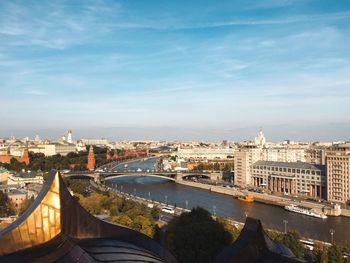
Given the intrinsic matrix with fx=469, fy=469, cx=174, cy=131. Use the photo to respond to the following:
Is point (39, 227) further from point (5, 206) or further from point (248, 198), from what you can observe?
point (248, 198)

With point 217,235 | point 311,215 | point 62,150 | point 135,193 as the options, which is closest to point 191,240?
point 217,235

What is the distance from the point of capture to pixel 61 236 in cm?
434

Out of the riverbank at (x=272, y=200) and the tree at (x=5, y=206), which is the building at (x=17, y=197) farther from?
the riverbank at (x=272, y=200)

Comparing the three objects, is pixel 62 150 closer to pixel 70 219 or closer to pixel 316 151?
pixel 316 151

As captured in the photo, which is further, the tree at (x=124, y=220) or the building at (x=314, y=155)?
the building at (x=314, y=155)

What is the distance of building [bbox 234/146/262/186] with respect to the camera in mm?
27269

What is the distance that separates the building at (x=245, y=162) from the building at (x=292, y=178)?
460 mm

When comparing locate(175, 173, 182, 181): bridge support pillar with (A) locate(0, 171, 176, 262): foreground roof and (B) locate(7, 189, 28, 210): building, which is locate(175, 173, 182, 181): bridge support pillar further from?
(A) locate(0, 171, 176, 262): foreground roof

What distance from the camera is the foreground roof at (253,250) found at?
15.5 feet

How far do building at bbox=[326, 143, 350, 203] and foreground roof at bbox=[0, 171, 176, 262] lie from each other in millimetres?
15944

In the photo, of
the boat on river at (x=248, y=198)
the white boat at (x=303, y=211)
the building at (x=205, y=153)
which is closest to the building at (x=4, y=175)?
the boat on river at (x=248, y=198)

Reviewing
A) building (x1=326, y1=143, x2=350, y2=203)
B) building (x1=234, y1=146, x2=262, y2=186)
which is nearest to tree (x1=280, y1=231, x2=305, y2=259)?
building (x1=326, y1=143, x2=350, y2=203)

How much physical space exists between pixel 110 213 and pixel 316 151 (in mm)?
20664

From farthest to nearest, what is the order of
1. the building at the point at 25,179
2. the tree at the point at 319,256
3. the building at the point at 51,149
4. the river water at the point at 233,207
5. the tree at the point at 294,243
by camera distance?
the building at the point at 51,149, the building at the point at 25,179, the river water at the point at 233,207, the tree at the point at 294,243, the tree at the point at 319,256
